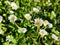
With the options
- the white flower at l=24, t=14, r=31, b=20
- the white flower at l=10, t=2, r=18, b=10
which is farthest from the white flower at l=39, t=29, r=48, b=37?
the white flower at l=10, t=2, r=18, b=10

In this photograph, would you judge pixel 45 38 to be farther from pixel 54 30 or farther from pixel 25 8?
pixel 25 8

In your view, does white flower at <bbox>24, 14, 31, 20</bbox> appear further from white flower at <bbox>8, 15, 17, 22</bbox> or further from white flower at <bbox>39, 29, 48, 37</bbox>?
white flower at <bbox>39, 29, 48, 37</bbox>

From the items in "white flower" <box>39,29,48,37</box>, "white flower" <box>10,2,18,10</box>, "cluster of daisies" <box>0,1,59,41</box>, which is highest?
"white flower" <box>10,2,18,10</box>

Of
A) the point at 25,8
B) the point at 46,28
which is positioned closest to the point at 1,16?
the point at 25,8

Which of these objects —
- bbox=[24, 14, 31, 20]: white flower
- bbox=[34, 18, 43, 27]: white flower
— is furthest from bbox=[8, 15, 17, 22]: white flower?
bbox=[34, 18, 43, 27]: white flower

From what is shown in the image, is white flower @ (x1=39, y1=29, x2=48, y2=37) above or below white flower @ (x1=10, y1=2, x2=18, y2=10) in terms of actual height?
below

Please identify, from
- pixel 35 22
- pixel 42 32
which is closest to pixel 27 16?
pixel 35 22

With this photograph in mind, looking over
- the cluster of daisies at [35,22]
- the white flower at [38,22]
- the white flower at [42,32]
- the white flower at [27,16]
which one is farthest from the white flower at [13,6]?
the white flower at [42,32]

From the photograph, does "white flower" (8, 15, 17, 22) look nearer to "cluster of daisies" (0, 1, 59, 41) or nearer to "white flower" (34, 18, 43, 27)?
"cluster of daisies" (0, 1, 59, 41)

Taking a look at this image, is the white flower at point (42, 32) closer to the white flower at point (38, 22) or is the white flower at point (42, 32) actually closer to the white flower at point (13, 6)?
the white flower at point (38, 22)

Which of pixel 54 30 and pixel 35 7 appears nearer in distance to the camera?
pixel 54 30

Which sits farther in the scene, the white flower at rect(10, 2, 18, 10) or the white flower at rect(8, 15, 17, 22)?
the white flower at rect(10, 2, 18, 10)
